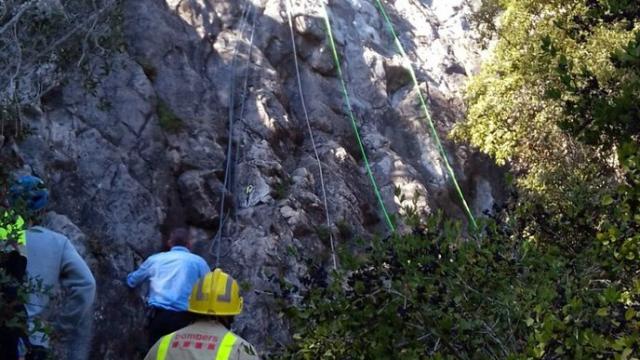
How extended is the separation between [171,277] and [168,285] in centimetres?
6

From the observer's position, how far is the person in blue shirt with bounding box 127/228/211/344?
21.7 ft

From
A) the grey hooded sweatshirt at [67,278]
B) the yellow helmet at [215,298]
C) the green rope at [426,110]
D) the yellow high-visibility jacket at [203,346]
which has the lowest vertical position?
the green rope at [426,110]

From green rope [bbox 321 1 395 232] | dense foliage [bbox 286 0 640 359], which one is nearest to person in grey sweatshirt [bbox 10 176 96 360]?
dense foliage [bbox 286 0 640 359]

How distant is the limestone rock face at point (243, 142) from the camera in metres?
9.53

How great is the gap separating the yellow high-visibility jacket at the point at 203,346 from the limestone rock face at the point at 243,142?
3648mm

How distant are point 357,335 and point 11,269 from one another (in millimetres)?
1710

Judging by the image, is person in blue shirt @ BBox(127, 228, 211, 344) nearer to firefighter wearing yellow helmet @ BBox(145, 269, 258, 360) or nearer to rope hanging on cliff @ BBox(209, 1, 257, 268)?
firefighter wearing yellow helmet @ BBox(145, 269, 258, 360)

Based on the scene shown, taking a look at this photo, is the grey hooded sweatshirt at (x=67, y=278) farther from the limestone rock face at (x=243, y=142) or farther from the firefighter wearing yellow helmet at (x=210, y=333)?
the limestone rock face at (x=243, y=142)

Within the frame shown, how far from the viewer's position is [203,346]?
127 inches

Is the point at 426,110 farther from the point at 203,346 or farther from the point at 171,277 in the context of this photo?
the point at 203,346

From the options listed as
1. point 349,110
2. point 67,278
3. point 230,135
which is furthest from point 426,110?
point 67,278

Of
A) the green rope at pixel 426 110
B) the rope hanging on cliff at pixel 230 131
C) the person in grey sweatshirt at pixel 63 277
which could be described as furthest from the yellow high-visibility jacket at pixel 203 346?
the green rope at pixel 426 110

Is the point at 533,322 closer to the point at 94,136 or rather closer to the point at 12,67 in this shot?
the point at 12,67

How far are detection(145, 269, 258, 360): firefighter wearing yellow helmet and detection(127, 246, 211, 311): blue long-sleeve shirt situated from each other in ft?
10.9
